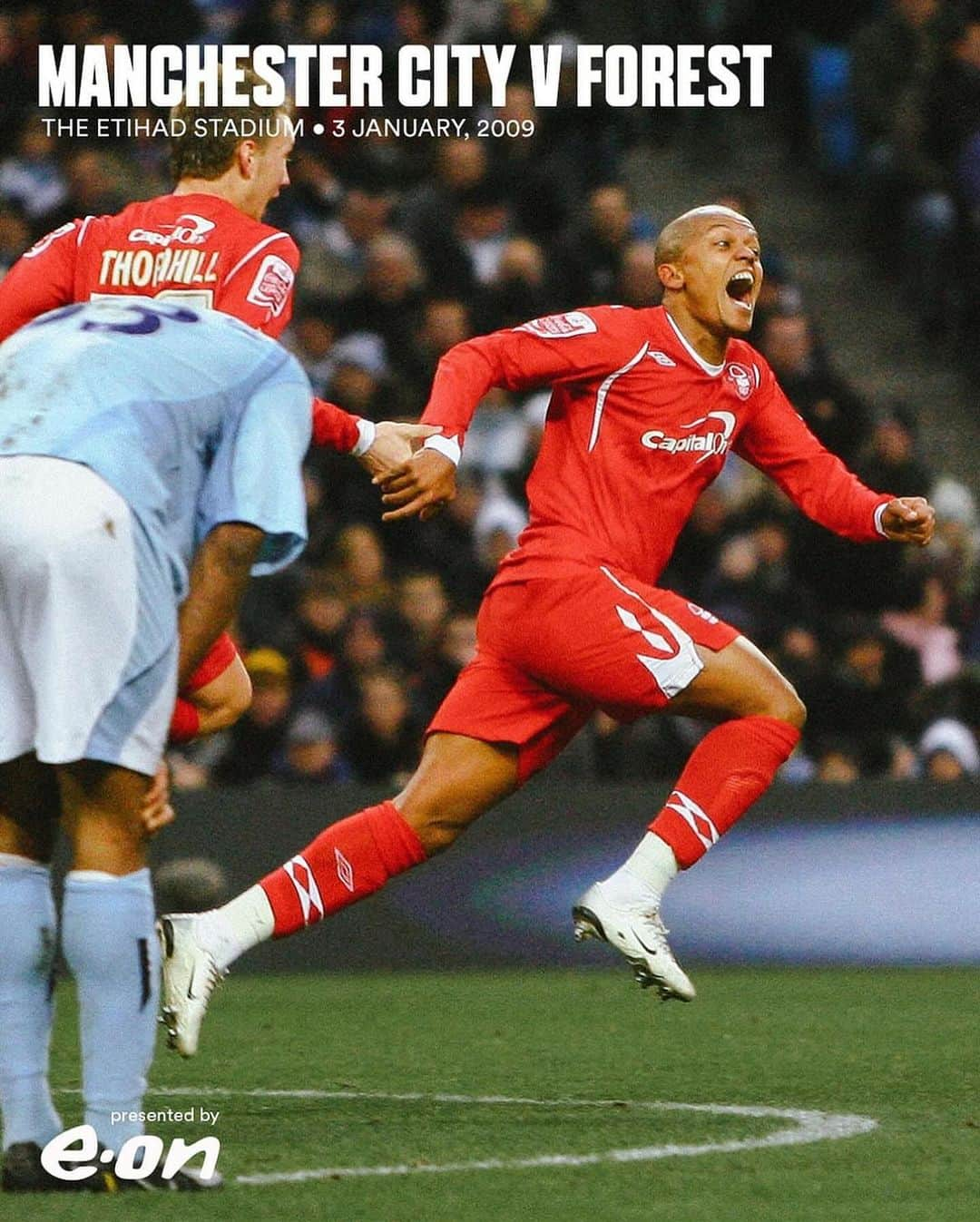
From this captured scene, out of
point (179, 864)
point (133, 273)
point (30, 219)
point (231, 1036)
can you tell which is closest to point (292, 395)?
point (133, 273)

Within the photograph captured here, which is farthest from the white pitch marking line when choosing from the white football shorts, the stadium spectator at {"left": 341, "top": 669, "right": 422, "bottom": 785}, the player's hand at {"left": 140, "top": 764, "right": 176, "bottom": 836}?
the stadium spectator at {"left": 341, "top": 669, "right": 422, "bottom": 785}

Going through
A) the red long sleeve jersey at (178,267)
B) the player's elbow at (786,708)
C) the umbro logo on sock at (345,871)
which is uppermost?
the red long sleeve jersey at (178,267)

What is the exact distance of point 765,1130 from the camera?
5324mm

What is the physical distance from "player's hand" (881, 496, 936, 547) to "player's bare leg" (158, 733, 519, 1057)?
3.88 feet

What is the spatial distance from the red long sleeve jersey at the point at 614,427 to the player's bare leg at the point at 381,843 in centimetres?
50

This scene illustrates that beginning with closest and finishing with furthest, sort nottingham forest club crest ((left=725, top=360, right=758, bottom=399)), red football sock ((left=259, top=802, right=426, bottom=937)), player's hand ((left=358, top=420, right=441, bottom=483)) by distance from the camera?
player's hand ((left=358, top=420, right=441, bottom=483)) → red football sock ((left=259, top=802, right=426, bottom=937)) → nottingham forest club crest ((left=725, top=360, right=758, bottom=399))

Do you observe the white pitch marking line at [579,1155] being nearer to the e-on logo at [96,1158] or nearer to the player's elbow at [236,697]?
the e-on logo at [96,1158]

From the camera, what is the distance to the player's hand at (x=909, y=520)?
660 cm

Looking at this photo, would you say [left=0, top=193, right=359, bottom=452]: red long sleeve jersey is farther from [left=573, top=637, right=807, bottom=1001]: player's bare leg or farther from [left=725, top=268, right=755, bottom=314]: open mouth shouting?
[left=725, top=268, right=755, bottom=314]: open mouth shouting

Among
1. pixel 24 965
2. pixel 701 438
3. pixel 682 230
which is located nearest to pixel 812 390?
pixel 682 230

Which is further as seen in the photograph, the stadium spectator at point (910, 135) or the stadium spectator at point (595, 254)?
the stadium spectator at point (910, 135)

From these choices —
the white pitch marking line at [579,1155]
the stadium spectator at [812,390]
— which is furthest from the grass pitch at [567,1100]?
the stadium spectator at [812,390]

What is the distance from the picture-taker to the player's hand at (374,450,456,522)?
583 cm

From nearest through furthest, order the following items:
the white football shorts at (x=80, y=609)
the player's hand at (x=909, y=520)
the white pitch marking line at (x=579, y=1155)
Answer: the white football shorts at (x=80, y=609) < the white pitch marking line at (x=579, y=1155) < the player's hand at (x=909, y=520)
